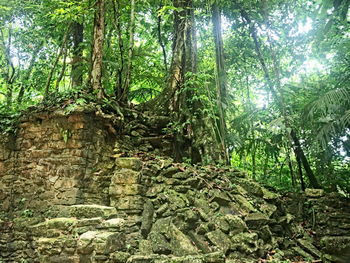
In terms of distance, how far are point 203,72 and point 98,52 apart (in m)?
2.08

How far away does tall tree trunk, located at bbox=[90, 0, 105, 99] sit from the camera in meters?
4.92

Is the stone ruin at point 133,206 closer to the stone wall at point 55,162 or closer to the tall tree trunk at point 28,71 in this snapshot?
the stone wall at point 55,162

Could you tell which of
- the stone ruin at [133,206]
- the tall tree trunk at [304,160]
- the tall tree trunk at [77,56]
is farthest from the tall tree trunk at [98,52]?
the tall tree trunk at [304,160]

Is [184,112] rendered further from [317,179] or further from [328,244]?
[317,179]

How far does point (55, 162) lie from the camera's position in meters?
4.27

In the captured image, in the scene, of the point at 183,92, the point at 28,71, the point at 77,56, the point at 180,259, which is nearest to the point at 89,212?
the point at 180,259

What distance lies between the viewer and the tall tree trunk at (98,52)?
4.92 m

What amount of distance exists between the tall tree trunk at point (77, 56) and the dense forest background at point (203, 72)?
25 mm

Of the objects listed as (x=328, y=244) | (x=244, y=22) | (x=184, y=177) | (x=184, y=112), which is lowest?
(x=328, y=244)

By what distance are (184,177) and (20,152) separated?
264 cm

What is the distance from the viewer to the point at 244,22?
7379 millimetres

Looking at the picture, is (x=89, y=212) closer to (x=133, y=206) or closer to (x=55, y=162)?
(x=133, y=206)

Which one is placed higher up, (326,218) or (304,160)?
(304,160)

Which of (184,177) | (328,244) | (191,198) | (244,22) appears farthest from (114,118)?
(244,22)
